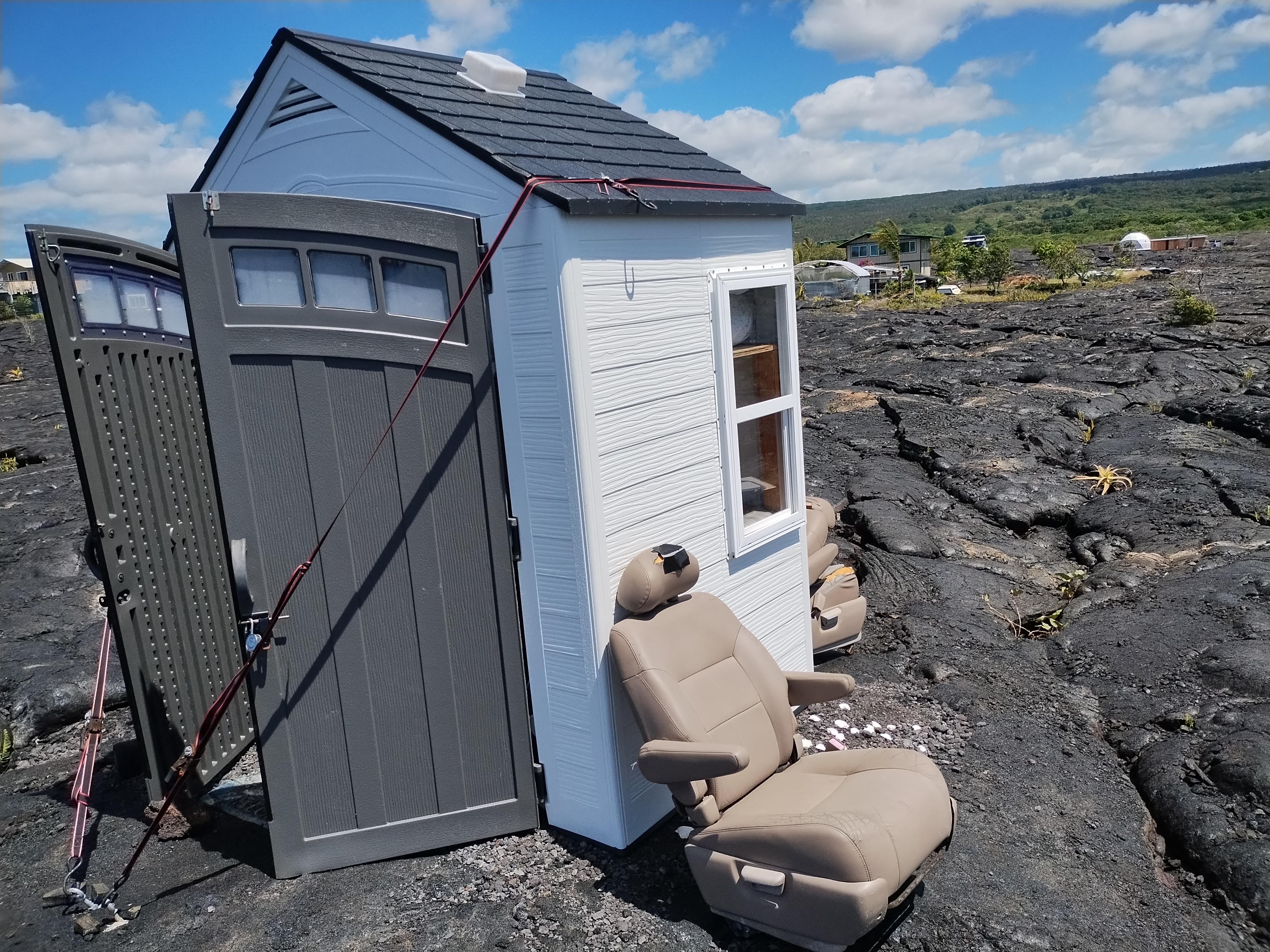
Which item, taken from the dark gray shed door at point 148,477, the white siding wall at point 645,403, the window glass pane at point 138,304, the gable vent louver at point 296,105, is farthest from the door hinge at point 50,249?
the white siding wall at point 645,403

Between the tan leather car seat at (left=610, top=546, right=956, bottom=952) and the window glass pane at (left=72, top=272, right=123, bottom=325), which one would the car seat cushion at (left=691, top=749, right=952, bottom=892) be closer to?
the tan leather car seat at (left=610, top=546, right=956, bottom=952)

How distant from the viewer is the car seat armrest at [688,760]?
3.12 meters

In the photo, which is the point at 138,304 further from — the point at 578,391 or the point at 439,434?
the point at 578,391

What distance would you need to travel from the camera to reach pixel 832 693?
13.2 feet

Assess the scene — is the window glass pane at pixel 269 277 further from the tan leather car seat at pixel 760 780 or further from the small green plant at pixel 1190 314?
the small green plant at pixel 1190 314

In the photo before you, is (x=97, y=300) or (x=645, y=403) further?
(x=645, y=403)

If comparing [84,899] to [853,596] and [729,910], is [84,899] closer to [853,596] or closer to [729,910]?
[729,910]

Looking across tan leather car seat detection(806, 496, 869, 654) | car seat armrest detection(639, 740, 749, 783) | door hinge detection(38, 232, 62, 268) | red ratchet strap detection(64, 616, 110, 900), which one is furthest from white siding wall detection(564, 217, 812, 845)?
red ratchet strap detection(64, 616, 110, 900)

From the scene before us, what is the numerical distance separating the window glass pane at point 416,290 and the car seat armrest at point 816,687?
2175mm

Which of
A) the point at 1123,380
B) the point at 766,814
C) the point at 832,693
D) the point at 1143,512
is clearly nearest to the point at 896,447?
the point at 1143,512

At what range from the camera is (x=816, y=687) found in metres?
4.03

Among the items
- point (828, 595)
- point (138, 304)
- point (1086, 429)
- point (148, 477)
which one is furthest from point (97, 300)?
point (1086, 429)

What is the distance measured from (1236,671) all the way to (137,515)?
18.9 ft

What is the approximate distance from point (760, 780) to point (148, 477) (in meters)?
3.01
